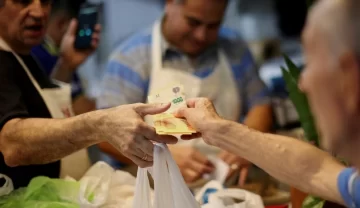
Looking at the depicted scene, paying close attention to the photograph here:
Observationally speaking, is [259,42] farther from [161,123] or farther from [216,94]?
[161,123]

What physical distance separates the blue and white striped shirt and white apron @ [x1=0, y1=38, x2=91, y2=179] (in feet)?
0.84

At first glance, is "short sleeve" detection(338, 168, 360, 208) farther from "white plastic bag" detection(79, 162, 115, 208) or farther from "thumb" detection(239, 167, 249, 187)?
"thumb" detection(239, 167, 249, 187)

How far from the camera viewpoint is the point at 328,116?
2.01 ft

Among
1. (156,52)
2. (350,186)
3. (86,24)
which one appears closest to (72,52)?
(86,24)

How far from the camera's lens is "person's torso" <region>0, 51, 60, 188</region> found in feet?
3.57

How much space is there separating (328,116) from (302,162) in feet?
0.79

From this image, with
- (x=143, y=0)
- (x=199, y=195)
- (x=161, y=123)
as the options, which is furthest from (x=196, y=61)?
(x=143, y=0)

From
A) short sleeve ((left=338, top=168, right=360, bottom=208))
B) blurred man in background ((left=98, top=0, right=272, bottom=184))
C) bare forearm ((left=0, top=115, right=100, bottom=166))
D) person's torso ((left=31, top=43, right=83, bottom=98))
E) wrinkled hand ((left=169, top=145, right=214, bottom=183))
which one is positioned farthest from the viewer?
person's torso ((left=31, top=43, right=83, bottom=98))

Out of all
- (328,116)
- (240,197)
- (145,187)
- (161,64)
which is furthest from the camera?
(161,64)

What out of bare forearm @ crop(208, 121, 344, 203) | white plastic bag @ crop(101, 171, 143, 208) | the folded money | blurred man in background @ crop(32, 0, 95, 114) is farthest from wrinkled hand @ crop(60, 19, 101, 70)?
bare forearm @ crop(208, 121, 344, 203)

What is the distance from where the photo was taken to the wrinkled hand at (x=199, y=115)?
938mm

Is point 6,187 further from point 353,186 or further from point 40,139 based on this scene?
point 353,186

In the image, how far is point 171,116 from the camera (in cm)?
97

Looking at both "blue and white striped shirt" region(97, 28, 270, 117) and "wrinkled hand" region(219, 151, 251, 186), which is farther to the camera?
"blue and white striped shirt" region(97, 28, 270, 117)
